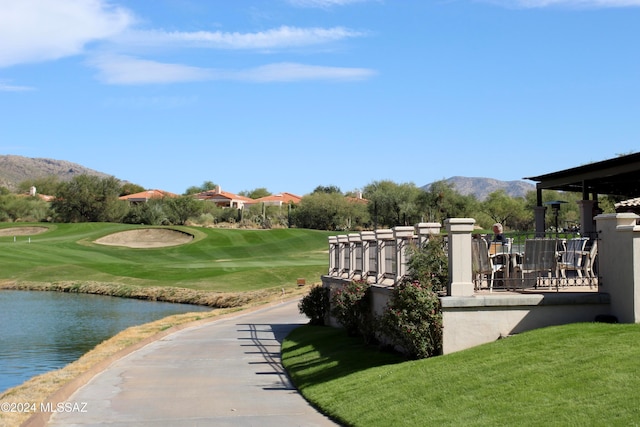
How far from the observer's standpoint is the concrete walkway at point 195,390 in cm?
1253

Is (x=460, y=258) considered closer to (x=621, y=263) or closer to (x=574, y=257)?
(x=574, y=257)

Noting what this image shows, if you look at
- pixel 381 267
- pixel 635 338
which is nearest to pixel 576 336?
pixel 635 338

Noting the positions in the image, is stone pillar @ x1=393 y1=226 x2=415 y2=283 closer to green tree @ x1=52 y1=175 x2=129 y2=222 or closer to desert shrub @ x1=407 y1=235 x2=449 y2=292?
desert shrub @ x1=407 y1=235 x2=449 y2=292

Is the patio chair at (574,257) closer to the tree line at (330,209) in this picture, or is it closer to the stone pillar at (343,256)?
the stone pillar at (343,256)

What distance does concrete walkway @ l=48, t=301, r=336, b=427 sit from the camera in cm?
1253

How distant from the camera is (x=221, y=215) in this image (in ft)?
417

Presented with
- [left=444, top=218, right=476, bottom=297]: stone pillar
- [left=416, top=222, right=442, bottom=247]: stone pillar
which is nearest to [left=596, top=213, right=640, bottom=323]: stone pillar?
[left=444, top=218, right=476, bottom=297]: stone pillar

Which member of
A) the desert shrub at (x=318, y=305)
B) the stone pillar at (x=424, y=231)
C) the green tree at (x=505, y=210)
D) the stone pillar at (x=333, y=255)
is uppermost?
the green tree at (x=505, y=210)

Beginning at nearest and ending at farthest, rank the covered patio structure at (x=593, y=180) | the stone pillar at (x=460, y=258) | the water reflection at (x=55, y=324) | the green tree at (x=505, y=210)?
the stone pillar at (x=460, y=258) < the covered patio structure at (x=593, y=180) < the water reflection at (x=55, y=324) < the green tree at (x=505, y=210)

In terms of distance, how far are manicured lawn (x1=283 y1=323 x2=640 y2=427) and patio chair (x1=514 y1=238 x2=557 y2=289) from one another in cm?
225

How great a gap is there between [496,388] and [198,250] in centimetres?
7294

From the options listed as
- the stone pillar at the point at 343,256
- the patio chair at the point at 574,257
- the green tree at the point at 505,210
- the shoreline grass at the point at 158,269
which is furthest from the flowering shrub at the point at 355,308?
the green tree at the point at 505,210

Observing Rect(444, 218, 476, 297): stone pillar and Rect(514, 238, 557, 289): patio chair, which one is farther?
Rect(514, 238, 557, 289): patio chair

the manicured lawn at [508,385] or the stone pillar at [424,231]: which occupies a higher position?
the stone pillar at [424,231]
